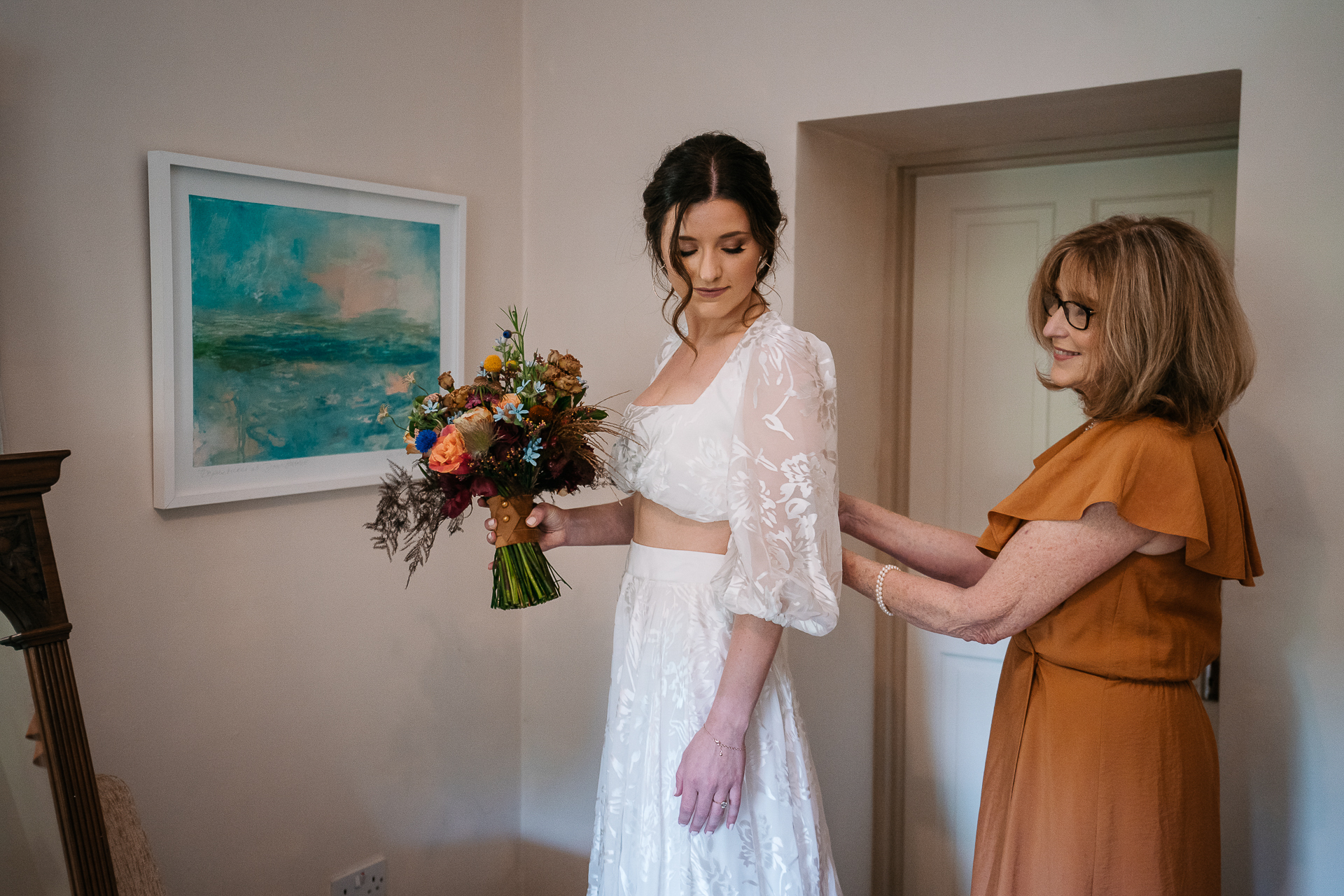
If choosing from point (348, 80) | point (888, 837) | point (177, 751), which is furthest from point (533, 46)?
point (888, 837)

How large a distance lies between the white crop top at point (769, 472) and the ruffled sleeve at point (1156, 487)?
0.99 ft

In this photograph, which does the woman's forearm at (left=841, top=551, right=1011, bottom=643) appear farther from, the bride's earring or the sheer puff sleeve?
the bride's earring

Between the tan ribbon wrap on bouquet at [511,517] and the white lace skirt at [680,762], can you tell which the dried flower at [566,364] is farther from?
the white lace skirt at [680,762]

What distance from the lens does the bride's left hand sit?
155 cm

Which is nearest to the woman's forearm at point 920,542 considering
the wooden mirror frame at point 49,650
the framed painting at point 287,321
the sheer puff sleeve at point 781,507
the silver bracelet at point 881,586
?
the silver bracelet at point 881,586

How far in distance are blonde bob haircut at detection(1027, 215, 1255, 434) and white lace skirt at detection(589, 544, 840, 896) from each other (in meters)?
0.70

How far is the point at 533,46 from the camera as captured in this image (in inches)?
108

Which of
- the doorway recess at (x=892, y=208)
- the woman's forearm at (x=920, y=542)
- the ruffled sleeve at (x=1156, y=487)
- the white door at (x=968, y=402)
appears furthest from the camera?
the white door at (x=968, y=402)

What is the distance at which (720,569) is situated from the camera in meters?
1.58

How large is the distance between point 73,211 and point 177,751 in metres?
1.09

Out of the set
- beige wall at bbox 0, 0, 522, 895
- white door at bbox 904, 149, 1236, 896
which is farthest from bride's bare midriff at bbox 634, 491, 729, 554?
white door at bbox 904, 149, 1236, 896

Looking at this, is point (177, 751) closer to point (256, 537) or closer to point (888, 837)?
point (256, 537)

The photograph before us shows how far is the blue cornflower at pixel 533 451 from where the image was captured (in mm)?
1606

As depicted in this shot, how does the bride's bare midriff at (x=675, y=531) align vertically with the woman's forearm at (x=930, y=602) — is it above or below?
above
